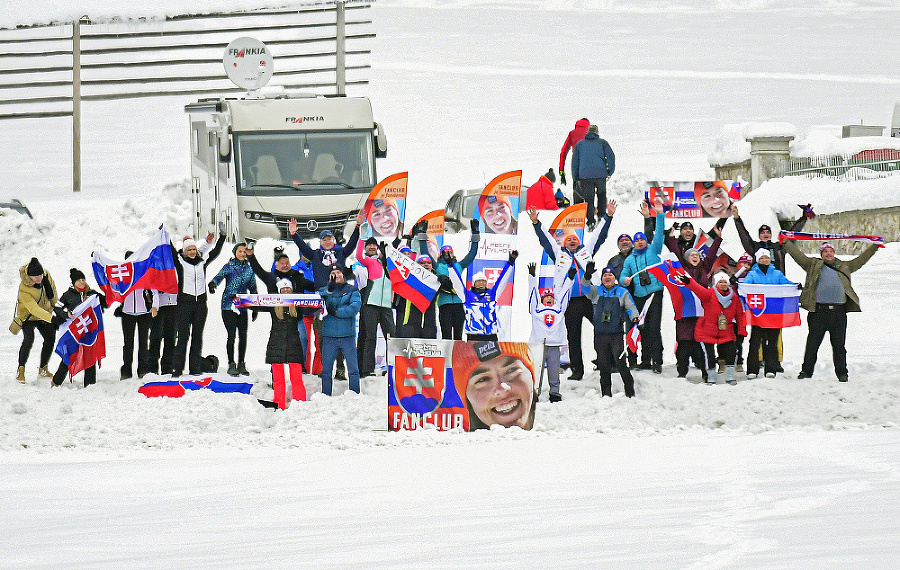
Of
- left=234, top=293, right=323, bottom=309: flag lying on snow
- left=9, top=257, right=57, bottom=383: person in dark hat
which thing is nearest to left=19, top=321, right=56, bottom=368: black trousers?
left=9, top=257, right=57, bottom=383: person in dark hat

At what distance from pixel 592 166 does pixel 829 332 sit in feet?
16.1

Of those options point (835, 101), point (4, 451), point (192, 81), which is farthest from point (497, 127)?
point (4, 451)

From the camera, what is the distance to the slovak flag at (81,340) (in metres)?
13.7

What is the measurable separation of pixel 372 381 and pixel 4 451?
385cm

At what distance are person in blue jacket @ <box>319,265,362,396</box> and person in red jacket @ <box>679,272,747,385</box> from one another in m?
3.60

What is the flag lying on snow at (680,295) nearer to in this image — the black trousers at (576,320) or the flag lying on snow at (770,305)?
the flag lying on snow at (770,305)

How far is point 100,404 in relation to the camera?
12680 mm

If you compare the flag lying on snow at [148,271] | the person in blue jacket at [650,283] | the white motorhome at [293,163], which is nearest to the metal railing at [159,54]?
the white motorhome at [293,163]

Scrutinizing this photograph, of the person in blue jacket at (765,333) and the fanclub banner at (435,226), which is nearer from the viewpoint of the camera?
the person in blue jacket at (765,333)

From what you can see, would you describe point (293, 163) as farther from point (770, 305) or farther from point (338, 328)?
point (770, 305)

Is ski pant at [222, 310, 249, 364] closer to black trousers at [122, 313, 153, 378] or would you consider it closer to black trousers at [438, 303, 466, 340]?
black trousers at [122, 313, 153, 378]

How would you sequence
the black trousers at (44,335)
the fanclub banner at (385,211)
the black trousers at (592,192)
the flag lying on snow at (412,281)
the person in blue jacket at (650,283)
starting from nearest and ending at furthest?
the flag lying on snow at (412,281), the person in blue jacket at (650,283), the black trousers at (44,335), the fanclub banner at (385,211), the black trousers at (592,192)

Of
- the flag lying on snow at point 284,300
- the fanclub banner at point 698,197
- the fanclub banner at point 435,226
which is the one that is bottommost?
the flag lying on snow at point 284,300

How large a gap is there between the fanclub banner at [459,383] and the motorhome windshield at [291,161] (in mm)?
7361
